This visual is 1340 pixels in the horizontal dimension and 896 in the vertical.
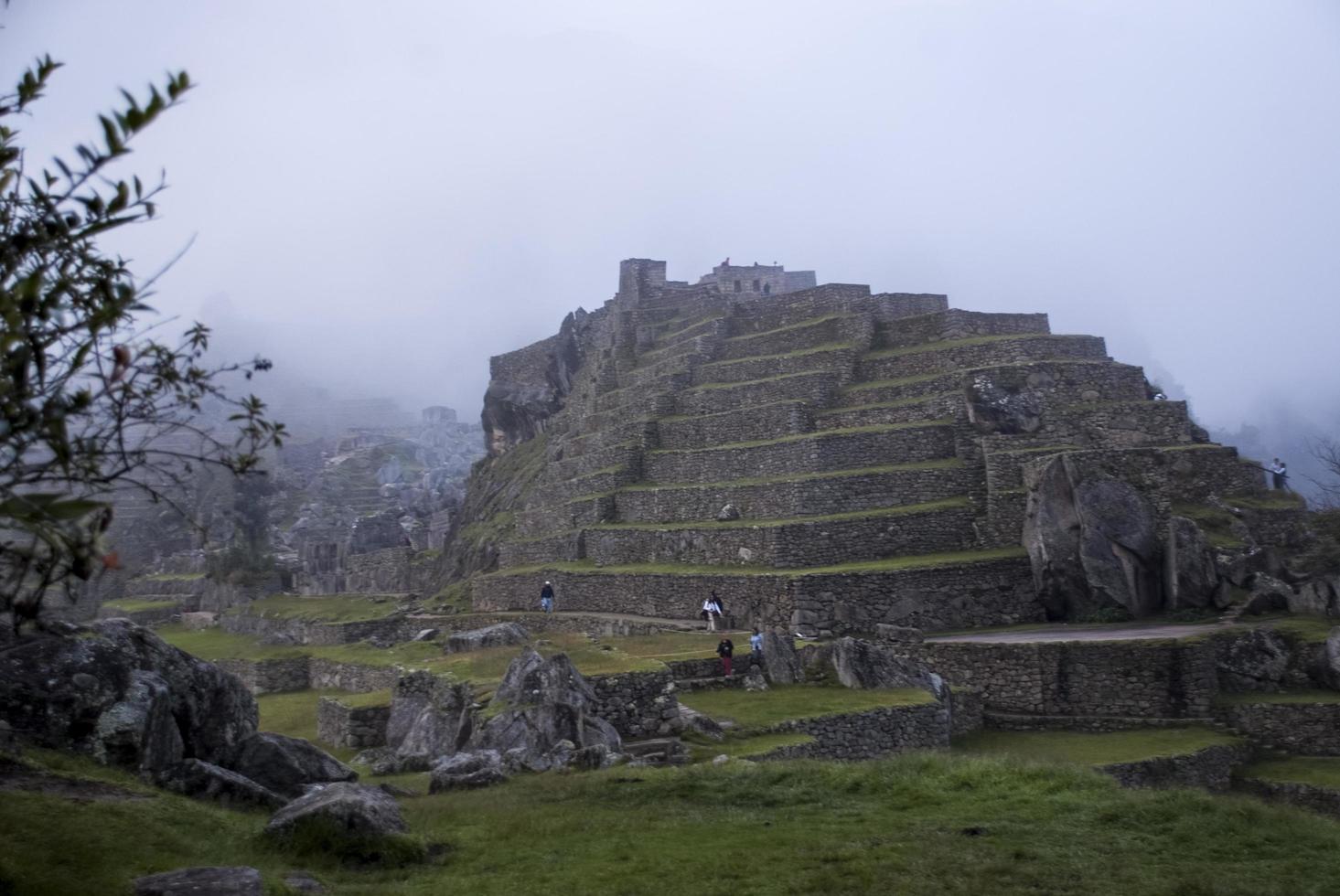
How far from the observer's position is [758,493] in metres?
28.8

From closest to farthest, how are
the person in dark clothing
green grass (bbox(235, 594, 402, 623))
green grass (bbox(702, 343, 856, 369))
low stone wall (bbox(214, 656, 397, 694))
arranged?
the person in dark clothing
low stone wall (bbox(214, 656, 397, 694))
green grass (bbox(702, 343, 856, 369))
green grass (bbox(235, 594, 402, 623))

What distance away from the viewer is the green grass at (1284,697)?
18.8 metres

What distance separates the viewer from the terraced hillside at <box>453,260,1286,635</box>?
24.7m

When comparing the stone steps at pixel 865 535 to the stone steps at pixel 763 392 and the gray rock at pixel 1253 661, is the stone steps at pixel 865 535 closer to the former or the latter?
the stone steps at pixel 763 392

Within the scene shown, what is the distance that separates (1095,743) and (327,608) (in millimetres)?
28409

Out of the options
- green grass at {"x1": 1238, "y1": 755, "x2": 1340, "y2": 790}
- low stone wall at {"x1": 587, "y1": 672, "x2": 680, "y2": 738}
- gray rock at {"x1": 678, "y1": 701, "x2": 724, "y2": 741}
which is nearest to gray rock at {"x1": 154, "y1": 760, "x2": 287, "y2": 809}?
low stone wall at {"x1": 587, "y1": 672, "x2": 680, "y2": 738}

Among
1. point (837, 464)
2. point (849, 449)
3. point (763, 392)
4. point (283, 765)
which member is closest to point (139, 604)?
point (763, 392)

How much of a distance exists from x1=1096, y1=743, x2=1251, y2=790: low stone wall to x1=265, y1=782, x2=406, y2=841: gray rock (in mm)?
11666

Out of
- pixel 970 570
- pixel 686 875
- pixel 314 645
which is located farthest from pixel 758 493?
pixel 686 875

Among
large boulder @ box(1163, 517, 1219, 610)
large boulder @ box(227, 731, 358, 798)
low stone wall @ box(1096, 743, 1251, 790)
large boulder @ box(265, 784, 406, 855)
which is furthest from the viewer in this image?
large boulder @ box(1163, 517, 1219, 610)

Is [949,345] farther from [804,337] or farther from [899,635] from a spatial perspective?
[899,635]

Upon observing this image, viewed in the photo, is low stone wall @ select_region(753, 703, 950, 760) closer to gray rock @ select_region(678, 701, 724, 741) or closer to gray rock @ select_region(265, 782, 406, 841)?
gray rock @ select_region(678, 701, 724, 741)

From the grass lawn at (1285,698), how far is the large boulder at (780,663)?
762 cm

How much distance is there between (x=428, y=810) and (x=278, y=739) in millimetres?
2198
